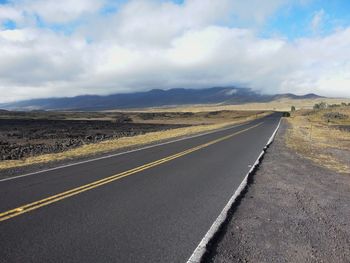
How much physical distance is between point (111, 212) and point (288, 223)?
3.48 meters

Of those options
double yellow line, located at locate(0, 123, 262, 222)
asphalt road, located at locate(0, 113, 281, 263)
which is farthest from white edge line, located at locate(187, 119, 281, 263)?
double yellow line, located at locate(0, 123, 262, 222)

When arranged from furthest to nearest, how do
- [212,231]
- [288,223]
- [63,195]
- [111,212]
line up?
[63,195] < [111,212] < [288,223] < [212,231]

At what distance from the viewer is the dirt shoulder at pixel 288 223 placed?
232 inches

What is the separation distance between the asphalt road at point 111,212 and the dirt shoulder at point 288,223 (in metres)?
0.56

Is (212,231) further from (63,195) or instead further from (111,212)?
(63,195)

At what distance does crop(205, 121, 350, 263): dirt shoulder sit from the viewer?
590 centimetres

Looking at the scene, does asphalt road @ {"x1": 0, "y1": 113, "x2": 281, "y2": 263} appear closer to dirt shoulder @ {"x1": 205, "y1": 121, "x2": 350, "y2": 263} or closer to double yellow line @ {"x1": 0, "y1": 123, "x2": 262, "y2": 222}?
double yellow line @ {"x1": 0, "y1": 123, "x2": 262, "y2": 222}

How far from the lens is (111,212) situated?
25.7 ft

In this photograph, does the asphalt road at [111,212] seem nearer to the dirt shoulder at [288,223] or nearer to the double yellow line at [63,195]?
the double yellow line at [63,195]

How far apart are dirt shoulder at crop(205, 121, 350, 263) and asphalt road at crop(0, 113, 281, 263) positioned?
56 cm

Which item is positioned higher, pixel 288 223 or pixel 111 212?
pixel 111 212

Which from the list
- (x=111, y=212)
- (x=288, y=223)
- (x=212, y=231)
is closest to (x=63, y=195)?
(x=111, y=212)

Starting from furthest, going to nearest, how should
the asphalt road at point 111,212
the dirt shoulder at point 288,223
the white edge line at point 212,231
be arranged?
1. the dirt shoulder at point 288,223
2. the asphalt road at point 111,212
3. the white edge line at point 212,231

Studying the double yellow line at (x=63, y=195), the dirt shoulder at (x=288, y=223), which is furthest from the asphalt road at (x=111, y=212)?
the dirt shoulder at (x=288, y=223)
